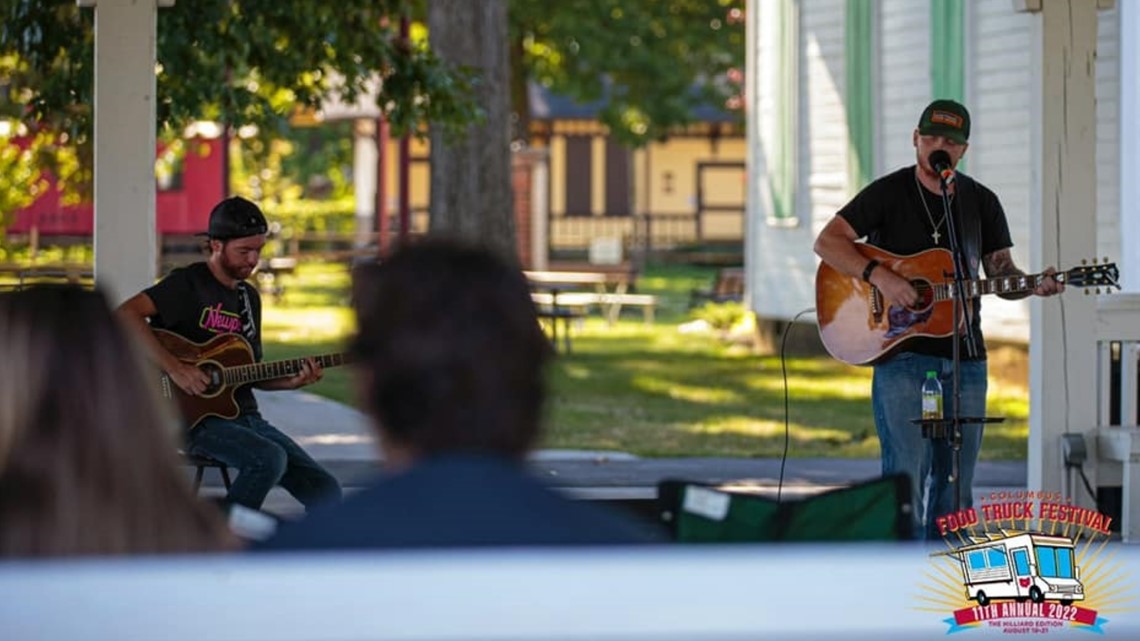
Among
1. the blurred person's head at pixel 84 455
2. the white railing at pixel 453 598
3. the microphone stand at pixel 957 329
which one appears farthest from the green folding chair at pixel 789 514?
the microphone stand at pixel 957 329

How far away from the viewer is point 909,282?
7902mm

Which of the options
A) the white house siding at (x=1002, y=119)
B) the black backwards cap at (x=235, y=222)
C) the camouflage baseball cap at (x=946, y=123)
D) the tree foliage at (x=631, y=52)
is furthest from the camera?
the tree foliage at (x=631, y=52)

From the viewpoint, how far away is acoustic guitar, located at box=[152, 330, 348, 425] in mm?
7957

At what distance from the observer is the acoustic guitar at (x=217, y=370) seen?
26.1ft

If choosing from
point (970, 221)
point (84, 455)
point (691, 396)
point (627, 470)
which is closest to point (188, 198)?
point (691, 396)

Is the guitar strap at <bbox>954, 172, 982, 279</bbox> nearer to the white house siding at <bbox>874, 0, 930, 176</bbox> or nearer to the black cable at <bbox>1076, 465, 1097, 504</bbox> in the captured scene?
the black cable at <bbox>1076, 465, 1097, 504</bbox>

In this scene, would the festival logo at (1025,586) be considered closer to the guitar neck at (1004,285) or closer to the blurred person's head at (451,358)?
the blurred person's head at (451,358)

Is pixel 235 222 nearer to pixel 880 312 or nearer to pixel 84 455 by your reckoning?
pixel 880 312

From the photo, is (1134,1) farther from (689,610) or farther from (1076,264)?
(689,610)

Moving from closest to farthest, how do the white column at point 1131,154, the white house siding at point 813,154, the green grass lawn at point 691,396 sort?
the white column at point 1131,154 → the green grass lawn at point 691,396 → the white house siding at point 813,154

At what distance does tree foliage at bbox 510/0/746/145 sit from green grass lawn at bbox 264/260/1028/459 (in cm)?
687

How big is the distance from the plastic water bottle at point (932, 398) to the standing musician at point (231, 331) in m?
2.20

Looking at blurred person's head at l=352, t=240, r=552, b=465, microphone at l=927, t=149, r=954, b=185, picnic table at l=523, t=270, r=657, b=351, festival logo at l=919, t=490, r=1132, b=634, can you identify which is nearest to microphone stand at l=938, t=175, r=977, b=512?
microphone at l=927, t=149, r=954, b=185

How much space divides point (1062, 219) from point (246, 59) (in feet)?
19.6
